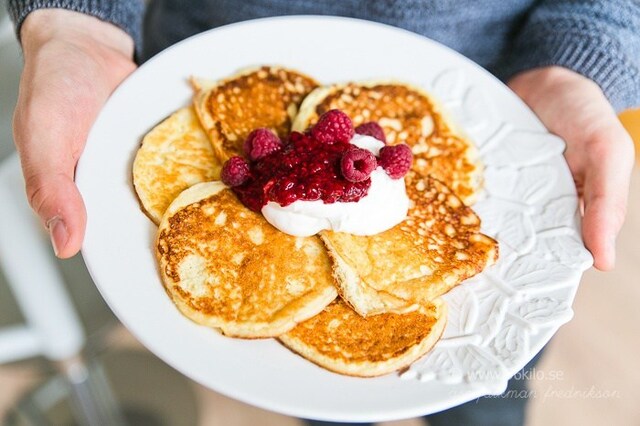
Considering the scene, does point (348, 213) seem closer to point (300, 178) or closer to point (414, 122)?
point (300, 178)

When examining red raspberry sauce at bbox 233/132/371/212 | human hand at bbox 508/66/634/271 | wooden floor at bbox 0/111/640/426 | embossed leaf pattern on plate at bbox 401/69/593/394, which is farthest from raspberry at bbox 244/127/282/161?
wooden floor at bbox 0/111/640/426

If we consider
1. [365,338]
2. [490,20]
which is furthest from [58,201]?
[490,20]

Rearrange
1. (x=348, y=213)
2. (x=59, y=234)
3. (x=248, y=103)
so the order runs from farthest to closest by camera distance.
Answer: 1. (x=248, y=103)
2. (x=348, y=213)
3. (x=59, y=234)

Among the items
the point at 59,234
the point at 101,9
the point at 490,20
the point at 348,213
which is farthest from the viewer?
the point at 490,20

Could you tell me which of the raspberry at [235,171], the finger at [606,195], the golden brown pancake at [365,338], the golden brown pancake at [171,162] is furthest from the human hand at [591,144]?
the golden brown pancake at [171,162]

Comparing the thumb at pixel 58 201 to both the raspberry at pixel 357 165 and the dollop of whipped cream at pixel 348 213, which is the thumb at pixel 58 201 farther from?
the raspberry at pixel 357 165

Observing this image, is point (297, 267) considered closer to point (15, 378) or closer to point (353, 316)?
point (353, 316)
